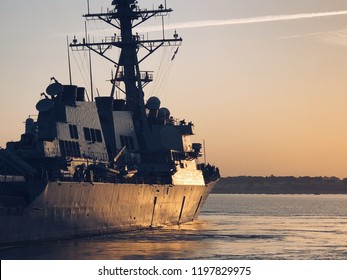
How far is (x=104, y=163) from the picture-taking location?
5562cm

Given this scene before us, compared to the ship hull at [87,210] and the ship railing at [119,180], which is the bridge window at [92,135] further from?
the ship hull at [87,210]

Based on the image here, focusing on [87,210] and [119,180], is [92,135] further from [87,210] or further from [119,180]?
[87,210]

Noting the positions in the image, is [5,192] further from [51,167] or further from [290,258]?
[290,258]

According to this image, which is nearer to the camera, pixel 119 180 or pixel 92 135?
pixel 119 180

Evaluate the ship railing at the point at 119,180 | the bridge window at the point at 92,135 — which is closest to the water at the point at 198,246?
the ship railing at the point at 119,180

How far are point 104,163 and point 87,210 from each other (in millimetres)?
5465

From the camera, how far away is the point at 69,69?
185 feet

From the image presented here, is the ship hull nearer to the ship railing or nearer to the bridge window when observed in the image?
the ship railing

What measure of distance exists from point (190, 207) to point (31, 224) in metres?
26.8

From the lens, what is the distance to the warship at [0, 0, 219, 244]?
4628 cm

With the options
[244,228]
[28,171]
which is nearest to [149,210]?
[244,228]

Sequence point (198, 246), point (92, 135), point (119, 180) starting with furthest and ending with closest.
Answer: point (92, 135) < point (119, 180) < point (198, 246)

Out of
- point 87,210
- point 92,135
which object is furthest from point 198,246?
point 92,135

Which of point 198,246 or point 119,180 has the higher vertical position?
point 119,180
